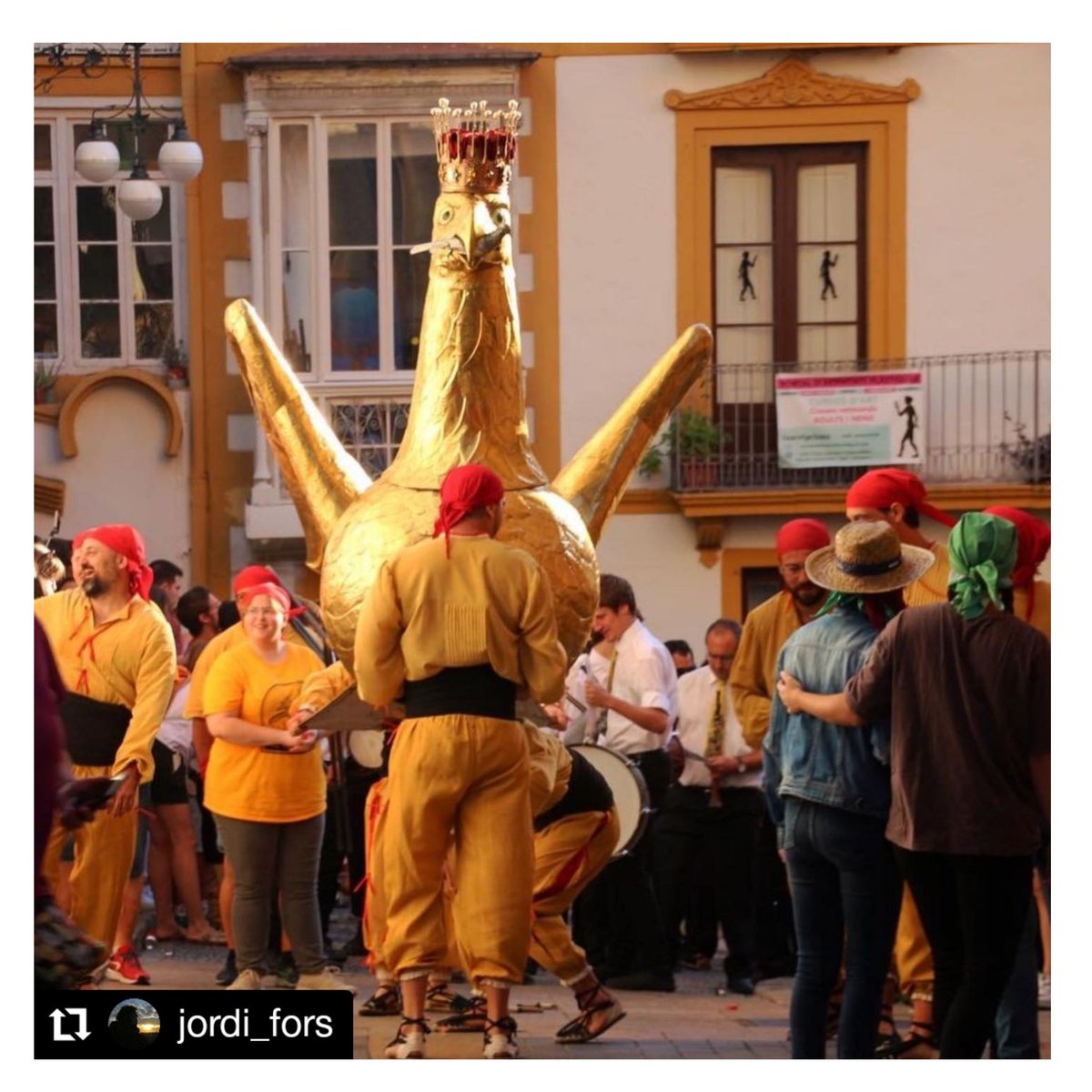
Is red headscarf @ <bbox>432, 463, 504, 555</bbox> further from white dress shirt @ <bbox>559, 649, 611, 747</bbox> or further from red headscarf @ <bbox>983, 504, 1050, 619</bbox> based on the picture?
white dress shirt @ <bbox>559, 649, 611, 747</bbox>

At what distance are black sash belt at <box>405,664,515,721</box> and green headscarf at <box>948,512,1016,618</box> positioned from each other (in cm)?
113

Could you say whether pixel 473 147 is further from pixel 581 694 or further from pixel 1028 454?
pixel 581 694

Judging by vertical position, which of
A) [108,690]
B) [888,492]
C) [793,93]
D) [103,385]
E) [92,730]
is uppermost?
[793,93]

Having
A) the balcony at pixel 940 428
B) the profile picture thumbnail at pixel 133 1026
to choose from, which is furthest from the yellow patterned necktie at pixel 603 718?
the profile picture thumbnail at pixel 133 1026

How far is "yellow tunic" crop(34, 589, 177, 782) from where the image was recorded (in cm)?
745

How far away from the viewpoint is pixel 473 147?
6.84 meters

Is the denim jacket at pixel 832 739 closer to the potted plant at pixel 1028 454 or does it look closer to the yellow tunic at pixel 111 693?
the potted plant at pixel 1028 454

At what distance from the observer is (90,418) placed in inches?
292

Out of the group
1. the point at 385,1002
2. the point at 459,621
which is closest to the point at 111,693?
the point at 385,1002

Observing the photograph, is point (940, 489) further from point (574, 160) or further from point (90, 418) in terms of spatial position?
point (90, 418)

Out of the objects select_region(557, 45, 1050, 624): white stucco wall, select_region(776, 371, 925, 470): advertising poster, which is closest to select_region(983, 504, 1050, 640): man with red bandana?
select_region(557, 45, 1050, 624): white stucco wall

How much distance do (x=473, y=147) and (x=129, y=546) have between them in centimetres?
152

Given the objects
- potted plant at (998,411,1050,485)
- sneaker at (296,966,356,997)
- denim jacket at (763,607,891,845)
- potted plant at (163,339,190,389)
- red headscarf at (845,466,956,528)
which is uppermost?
potted plant at (163,339,190,389)

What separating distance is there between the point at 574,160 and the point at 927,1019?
8.48 ft
